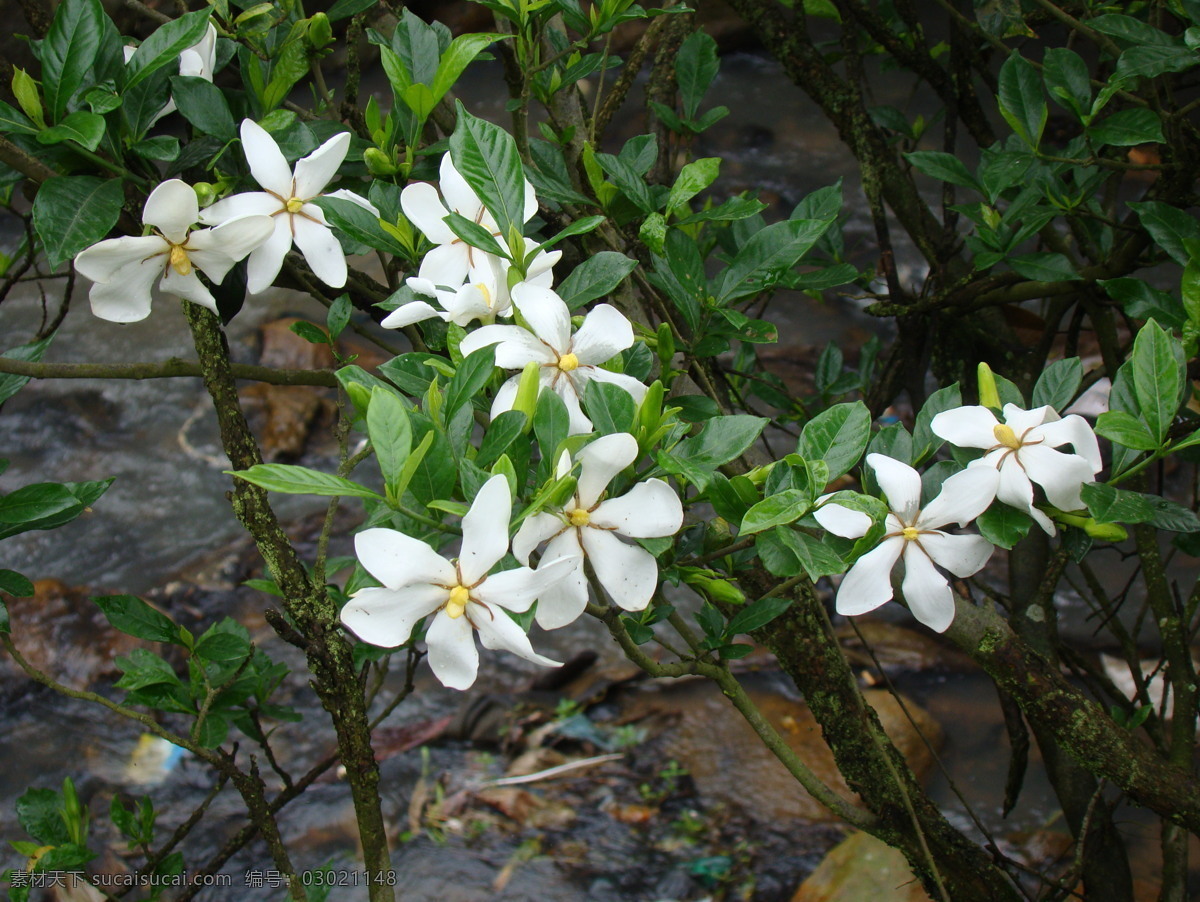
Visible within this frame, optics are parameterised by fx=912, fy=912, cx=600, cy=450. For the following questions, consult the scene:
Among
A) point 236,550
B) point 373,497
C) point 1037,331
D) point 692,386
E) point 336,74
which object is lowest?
point 236,550

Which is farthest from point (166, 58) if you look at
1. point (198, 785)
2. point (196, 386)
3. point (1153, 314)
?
point (196, 386)

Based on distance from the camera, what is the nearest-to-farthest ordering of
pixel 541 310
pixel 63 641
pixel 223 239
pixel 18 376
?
pixel 541 310, pixel 223 239, pixel 18 376, pixel 63 641

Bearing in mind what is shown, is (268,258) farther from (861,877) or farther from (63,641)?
(63,641)

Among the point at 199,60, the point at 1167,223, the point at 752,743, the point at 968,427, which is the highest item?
the point at 1167,223

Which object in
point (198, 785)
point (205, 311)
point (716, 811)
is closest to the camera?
point (205, 311)

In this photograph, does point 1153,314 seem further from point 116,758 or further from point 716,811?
point 116,758

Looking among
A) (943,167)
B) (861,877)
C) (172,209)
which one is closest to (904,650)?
(861,877)

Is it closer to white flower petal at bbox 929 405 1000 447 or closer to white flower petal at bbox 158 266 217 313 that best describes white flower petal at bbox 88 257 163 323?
white flower petal at bbox 158 266 217 313

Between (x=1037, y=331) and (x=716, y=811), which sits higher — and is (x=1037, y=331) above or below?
above
